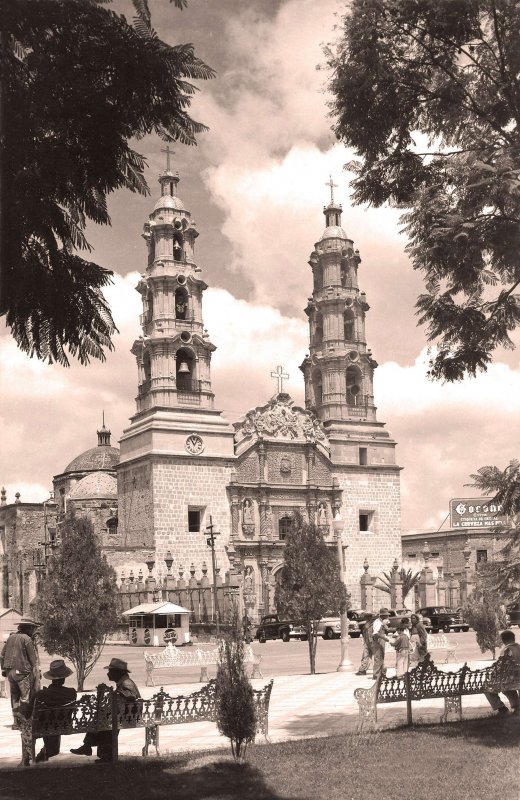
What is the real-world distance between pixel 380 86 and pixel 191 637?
1252 inches

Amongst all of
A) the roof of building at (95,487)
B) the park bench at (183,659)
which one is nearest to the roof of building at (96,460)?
the roof of building at (95,487)

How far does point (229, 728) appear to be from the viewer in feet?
29.3

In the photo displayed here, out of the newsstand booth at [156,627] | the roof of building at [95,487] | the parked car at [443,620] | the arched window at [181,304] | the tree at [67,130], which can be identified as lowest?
the parked car at [443,620]

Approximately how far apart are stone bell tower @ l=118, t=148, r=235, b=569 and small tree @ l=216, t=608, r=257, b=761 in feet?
120

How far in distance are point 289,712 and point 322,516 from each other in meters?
37.6

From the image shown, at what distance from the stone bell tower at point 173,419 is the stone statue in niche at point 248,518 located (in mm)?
1087

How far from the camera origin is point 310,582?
23.6m

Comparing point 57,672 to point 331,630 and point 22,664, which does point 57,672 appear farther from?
point 331,630

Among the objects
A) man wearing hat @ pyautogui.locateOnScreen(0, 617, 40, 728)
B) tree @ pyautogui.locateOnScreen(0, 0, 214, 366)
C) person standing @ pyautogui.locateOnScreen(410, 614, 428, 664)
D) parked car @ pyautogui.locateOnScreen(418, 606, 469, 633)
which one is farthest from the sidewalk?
parked car @ pyautogui.locateOnScreen(418, 606, 469, 633)

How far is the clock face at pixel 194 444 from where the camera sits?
155 feet

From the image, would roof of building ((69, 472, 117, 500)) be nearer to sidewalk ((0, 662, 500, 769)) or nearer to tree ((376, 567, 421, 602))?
tree ((376, 567, 421, 602))

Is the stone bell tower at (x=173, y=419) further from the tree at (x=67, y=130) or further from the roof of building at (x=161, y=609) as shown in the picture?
the tree at (x=67, y=130)

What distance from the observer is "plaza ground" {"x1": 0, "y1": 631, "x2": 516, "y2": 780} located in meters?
11.2

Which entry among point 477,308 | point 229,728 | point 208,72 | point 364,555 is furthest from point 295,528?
point 364,555
